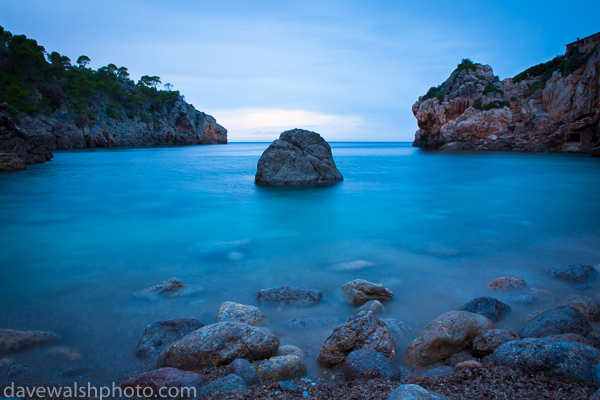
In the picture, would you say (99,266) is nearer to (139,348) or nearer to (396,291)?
(139,348)

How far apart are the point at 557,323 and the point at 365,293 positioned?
1.85 meters

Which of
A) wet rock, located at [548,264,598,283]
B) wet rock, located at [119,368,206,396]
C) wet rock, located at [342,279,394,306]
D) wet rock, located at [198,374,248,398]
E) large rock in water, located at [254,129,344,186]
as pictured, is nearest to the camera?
wet rock, located at [198,374,248,398]

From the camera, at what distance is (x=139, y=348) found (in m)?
3.22

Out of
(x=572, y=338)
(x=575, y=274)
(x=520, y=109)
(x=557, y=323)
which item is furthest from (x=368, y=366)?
(x=520, y=109)

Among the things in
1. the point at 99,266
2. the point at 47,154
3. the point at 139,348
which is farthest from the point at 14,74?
the point at 139,348

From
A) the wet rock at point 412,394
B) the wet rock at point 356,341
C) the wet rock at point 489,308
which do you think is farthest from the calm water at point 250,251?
the wet rock at point 412,394

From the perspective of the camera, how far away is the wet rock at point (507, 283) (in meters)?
4.46

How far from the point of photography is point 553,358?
240cm

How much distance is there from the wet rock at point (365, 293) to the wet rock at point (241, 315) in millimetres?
1107

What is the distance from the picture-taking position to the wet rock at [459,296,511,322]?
3680 millimetres

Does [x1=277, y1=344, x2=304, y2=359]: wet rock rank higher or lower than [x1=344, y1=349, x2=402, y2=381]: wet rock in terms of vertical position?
lower

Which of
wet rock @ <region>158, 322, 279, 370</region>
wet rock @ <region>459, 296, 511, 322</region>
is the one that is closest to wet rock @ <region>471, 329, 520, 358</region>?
wet rock @ <region>459, 296, 511, 322</region>

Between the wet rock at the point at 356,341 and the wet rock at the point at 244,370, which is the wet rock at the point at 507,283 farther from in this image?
the wet rock at the point at 244,370

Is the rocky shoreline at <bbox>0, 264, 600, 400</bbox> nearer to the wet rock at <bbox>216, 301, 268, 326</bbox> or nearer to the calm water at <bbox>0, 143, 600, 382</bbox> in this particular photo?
the wet rock at <bbox>216, 301, 268, 326</bbox>
